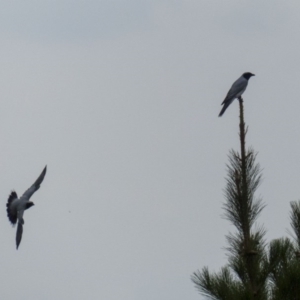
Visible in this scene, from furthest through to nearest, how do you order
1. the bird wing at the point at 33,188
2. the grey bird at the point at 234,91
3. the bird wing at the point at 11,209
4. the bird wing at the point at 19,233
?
1. the bird wing at the point at 11,209
2. the bird wing at the point at 33,188
3. the bird wing at the point at 19,233
4. the grey bird at the point at 234,91

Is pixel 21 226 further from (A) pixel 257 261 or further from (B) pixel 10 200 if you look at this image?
(A) pixel 257 261

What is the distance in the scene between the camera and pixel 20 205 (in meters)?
17.8

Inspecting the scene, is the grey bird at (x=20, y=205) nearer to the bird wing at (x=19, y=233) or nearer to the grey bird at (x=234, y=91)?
the bird wing at (x=19, y=233)

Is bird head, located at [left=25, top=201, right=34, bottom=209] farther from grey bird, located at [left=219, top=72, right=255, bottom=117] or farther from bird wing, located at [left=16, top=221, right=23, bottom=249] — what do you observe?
grey bird, located at [left=219, top=72, right=255, bottom=117]

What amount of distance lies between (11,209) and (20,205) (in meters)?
0.34

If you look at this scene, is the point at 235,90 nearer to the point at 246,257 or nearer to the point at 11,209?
the point at 11,209

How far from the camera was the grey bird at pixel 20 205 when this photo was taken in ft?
57.8

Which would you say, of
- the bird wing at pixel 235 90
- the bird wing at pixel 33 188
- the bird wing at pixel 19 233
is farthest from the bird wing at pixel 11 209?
the bird wing at pixel 235 90

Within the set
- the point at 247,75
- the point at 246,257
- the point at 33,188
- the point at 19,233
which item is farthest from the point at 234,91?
the point at 246,257

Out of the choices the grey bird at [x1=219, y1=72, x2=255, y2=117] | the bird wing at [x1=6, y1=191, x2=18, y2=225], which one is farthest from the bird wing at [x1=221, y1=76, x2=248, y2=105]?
the bird wing at [x1=6, y1=191, x2=18, y2=225]

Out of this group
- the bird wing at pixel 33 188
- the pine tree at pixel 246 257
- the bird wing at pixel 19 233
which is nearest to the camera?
the pine tree at pixel 246 257

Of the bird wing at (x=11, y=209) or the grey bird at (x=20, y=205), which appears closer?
the grey bird at (x=20, y=205)

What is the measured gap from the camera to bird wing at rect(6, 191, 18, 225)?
1797 centimetres

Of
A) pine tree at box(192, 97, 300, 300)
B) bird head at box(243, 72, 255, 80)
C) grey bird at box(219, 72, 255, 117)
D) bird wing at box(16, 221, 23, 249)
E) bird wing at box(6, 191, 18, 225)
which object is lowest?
pine tree at box(192, 97, 300, 300)
